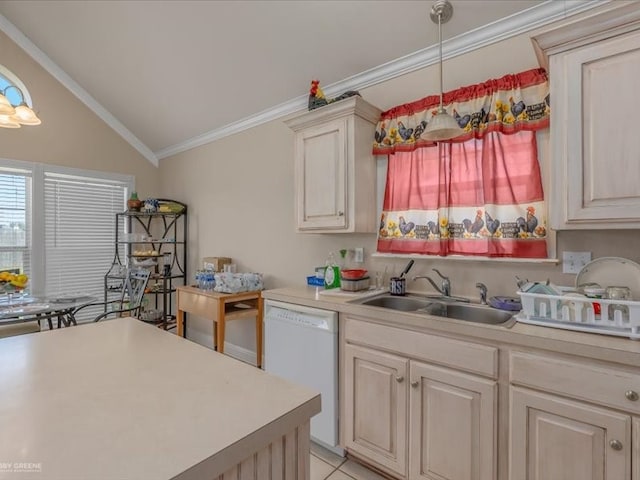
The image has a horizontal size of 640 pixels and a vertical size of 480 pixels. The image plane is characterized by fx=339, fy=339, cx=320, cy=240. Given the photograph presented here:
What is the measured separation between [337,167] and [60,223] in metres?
3.60

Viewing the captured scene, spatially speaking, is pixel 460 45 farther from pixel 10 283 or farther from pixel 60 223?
pixel 60 223

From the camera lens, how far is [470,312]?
1.93 metres

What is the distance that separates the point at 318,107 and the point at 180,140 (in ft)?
8.44

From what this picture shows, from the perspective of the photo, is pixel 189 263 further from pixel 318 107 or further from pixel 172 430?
pixel 172 430

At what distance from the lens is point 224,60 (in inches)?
116

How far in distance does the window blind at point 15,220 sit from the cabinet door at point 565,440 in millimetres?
4642

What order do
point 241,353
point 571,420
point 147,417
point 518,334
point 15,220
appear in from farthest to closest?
point 15,220 → point 241,353 → point 518,334 → point 571,420 → point 147,417

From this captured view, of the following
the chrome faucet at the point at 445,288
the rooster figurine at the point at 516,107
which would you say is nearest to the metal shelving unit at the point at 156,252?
the chrome faucet at the point at 445,288

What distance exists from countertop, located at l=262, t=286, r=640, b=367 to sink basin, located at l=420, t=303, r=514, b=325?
0.27m

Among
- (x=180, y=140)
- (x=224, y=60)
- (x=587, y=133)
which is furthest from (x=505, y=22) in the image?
(x=180, y=140)

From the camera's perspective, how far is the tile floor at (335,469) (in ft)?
6.22

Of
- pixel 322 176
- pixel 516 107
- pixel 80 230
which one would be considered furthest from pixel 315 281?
pixel 80 230

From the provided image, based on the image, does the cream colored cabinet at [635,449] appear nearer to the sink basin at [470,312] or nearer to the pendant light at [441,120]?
the sink basin at [470,312]

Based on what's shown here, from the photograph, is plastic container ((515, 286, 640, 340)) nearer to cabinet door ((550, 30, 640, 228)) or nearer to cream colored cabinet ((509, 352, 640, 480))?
cream colored cabinet ((509, 352, 640, 480))
